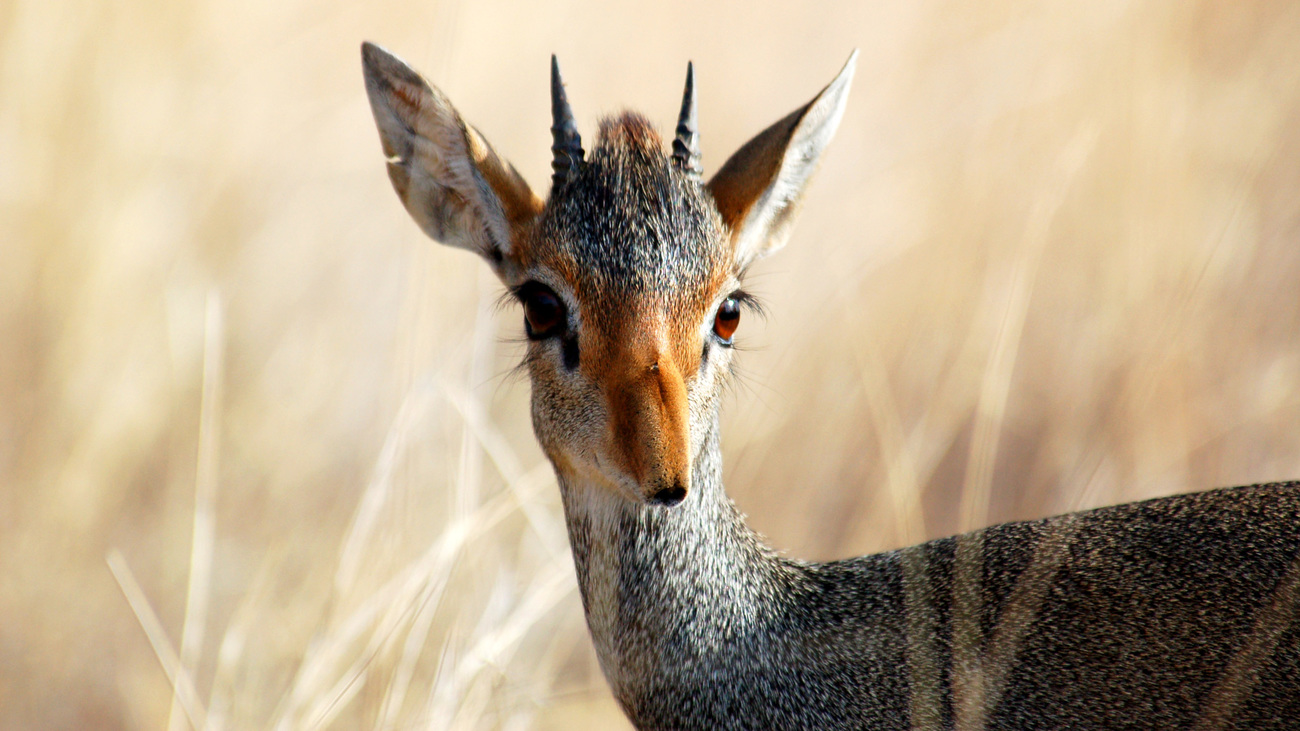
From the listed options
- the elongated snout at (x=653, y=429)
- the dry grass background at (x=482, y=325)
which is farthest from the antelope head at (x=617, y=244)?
the dry grass background at (x=482, y=325)

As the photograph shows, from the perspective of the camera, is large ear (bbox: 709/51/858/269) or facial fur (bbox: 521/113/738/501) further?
large ear (bbox: 709/51/858/269)

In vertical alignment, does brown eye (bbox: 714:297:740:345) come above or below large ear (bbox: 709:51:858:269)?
below

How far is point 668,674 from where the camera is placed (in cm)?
263

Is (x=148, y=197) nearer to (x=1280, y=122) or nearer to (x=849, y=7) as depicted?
(x=849, y=7)

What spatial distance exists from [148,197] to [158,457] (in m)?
1.09

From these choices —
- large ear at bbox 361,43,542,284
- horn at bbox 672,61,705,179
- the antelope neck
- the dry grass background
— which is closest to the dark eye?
large ear at bbox 361,43,542,284

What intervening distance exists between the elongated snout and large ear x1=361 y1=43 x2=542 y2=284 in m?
0.62

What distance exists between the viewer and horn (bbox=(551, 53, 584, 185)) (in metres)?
2.75

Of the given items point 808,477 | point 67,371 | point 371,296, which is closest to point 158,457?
point 67,371

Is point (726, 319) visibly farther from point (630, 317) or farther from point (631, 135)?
point (631, 135)

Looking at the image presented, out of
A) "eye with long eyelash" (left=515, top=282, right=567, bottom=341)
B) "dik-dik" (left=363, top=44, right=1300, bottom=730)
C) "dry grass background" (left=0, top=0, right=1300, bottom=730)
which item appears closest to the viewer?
"dik-dik" (left=363, top=44, right=1300, bottom=730)

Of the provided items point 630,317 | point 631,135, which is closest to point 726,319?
point 630,317

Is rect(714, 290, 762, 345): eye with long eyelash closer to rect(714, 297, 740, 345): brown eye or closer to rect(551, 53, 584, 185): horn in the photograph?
rect(714, 297, 740, 345): brown eye

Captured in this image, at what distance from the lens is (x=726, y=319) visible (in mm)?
2707
